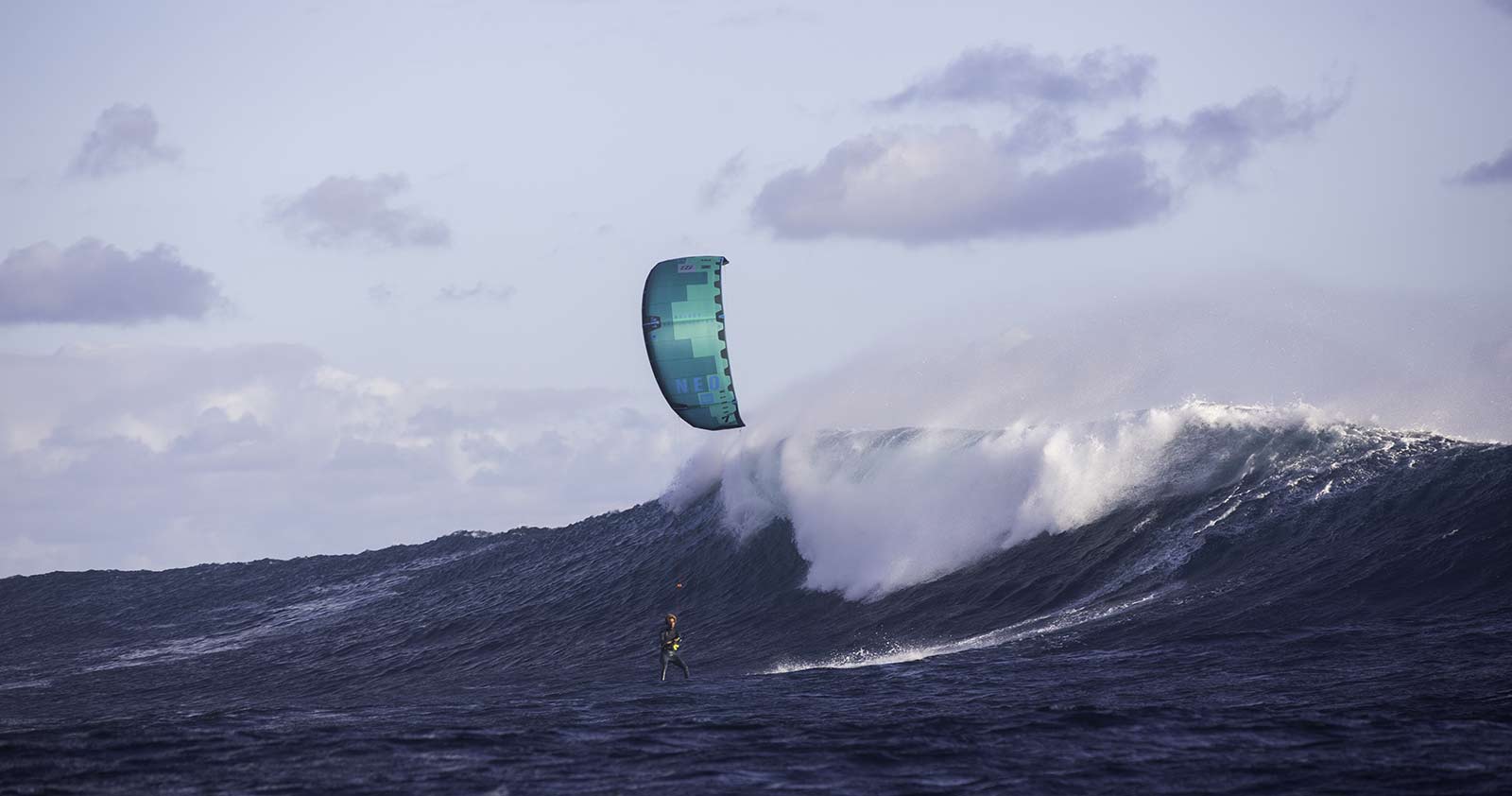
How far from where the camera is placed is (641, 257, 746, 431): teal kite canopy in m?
20.2

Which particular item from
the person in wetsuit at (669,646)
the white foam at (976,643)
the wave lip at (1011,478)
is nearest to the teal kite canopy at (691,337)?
the person in wetsuit at (669,646)

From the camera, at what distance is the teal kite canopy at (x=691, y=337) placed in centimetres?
2016

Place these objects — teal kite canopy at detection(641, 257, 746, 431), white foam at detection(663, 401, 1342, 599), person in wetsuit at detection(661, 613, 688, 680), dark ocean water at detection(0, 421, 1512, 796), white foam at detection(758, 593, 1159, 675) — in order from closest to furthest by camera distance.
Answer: dark ocean water at detection(0, 421, 1512, 796), white foam at detection(758, 593, 1159, 675), person in wetsuit at detection(661, 613, 688, 680), teal kite canopy at detection(641, 257, 746, 431), white foam at detection(663, 401, 1342, 599)

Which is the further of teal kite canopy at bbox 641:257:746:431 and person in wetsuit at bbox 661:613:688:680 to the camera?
teal kite canopy at bbox 641:257:746:431

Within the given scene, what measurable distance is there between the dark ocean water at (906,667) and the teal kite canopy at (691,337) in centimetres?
379

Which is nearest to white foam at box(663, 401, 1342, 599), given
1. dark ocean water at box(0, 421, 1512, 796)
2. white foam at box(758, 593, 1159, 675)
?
dark ocean water at box(0, 421, 1512, 796)

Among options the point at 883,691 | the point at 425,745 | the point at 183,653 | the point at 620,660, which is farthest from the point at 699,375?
the point at 183,653

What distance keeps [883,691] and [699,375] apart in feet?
20.7

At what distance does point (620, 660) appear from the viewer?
21.5 meters

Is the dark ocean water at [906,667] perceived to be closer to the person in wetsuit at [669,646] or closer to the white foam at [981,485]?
the white foam at [981,485]

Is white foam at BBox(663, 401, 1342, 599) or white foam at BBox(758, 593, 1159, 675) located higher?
white foam at BBox(663, 401, 1342, 599)

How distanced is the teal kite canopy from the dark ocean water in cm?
379

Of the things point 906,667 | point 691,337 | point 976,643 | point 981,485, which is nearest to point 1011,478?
point 981,485

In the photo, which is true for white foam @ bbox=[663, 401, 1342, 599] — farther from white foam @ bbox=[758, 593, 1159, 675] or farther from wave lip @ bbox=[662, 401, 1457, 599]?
white foam @ bbox=[758, 593, 1159, 675]
